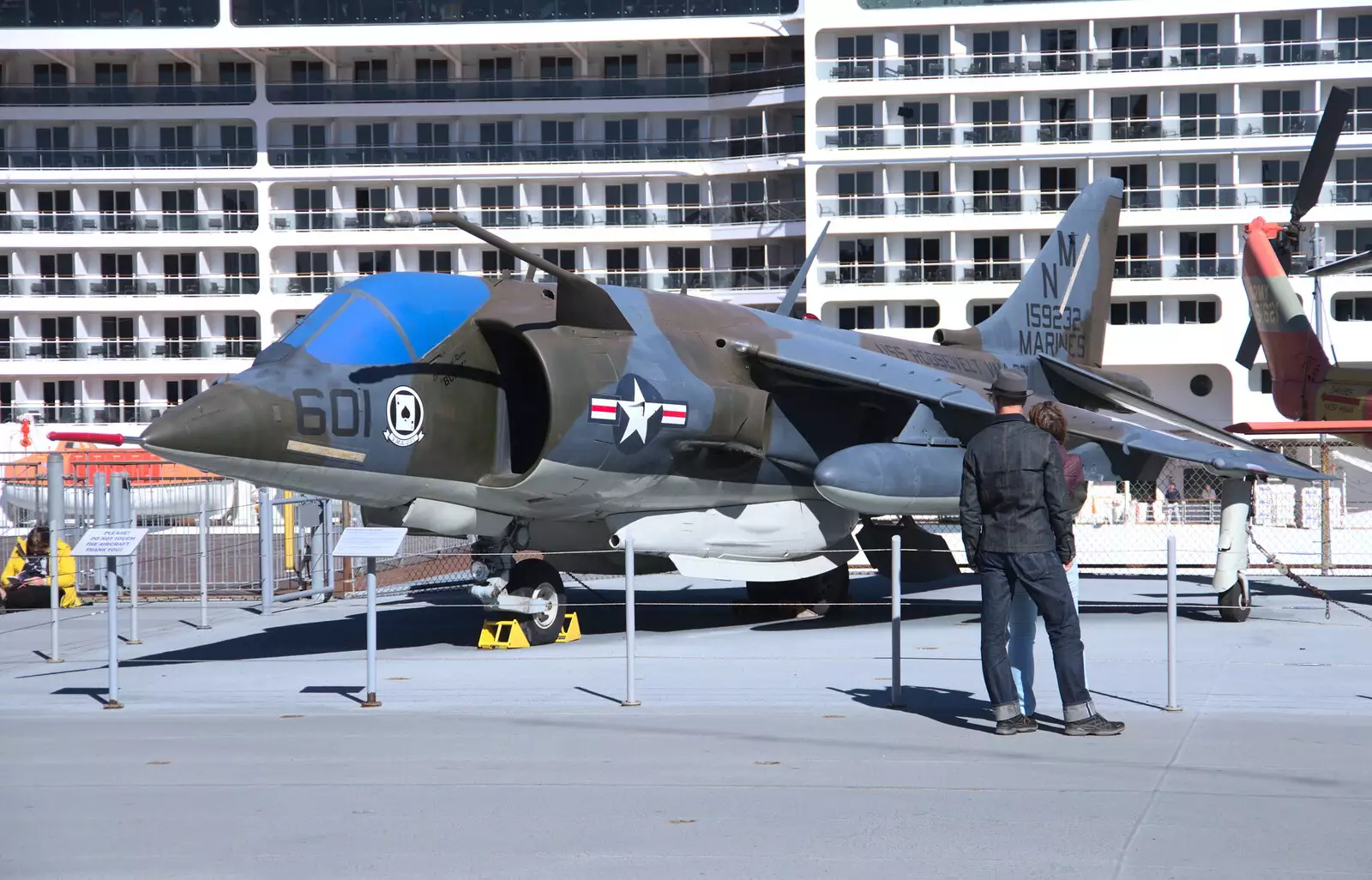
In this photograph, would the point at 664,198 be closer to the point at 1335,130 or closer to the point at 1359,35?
the point at 1359,35

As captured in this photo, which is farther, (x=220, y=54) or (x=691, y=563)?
(x=220, y=54)

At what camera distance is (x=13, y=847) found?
19.9 feet

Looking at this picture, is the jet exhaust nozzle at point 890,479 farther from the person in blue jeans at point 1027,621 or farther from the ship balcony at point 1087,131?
A: the ship balcony at point 1087,131

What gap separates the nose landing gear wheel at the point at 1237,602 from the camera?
47.9 ft

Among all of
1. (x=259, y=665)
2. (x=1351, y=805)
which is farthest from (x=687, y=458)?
(x=1351, y=805)

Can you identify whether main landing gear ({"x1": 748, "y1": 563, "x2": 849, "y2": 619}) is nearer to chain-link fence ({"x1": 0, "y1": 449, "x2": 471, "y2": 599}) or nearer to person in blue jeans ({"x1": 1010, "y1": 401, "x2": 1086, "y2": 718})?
chain-link fence ({"x1": 0, "y1": 449, "x2": 471, "y2": 599})

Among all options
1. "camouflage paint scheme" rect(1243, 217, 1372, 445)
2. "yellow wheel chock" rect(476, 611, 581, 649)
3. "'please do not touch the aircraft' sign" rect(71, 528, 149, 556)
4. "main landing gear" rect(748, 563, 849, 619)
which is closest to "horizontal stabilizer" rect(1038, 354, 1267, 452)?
"main landing gear" rect(748, 563, 849, 619)

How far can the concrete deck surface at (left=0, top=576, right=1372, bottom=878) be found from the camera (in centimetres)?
584

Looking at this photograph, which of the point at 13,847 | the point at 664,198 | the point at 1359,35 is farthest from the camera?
the point at 664,198

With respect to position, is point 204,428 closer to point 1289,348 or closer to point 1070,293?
point 1070,293

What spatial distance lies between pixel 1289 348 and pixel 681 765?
1095 inches

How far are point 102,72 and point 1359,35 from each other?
46174mm

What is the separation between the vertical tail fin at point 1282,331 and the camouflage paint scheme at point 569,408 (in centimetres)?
1737

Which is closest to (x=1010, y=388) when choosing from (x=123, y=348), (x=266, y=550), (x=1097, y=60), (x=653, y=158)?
(x=266, y=550)
